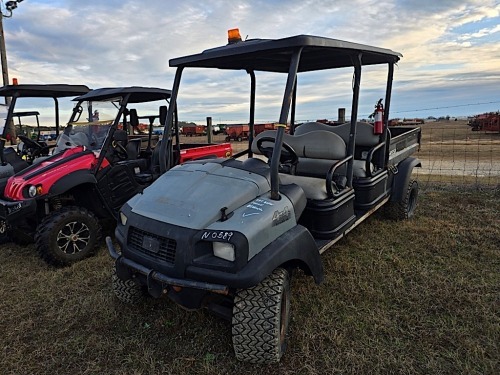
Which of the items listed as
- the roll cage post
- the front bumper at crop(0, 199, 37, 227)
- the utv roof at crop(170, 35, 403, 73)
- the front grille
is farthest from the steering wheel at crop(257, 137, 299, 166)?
the front bumper at crop(0, 199, 37, 227)

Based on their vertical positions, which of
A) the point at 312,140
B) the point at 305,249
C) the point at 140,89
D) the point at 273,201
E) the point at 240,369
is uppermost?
the point at 140,89

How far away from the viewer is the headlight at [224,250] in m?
2.09

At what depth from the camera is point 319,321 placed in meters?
2.76

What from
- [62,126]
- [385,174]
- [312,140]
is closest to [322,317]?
[312,140]

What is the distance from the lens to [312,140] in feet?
12.4

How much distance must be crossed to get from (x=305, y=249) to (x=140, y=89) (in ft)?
11.4

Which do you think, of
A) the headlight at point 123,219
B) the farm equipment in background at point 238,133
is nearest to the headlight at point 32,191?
the headlight at point 123,219

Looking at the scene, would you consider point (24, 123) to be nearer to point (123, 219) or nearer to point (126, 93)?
point (126, 93)

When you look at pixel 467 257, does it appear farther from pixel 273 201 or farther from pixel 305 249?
pixel 273 201

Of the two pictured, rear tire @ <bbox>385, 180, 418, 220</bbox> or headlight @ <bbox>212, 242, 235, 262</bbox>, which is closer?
headlight @ <bbox>212, 242, 235, 262</bbox>

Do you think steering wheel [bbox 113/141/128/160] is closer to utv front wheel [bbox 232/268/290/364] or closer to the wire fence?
utv front wheel [bbox 232/268/290/364]

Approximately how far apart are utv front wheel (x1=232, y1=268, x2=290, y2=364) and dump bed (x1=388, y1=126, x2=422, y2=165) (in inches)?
111

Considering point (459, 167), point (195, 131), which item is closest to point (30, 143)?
point (459, 167)

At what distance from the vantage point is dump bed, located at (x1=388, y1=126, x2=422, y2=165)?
4.49 metres
